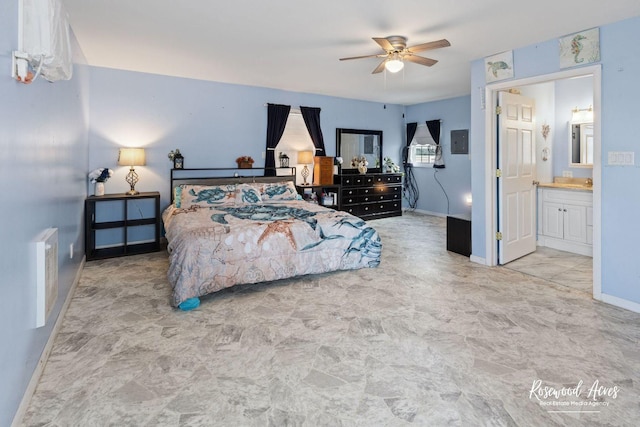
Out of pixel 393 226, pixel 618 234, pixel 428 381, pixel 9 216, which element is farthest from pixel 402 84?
pixel 9 216

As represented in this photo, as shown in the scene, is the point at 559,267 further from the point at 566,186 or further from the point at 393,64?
the point at 393,64

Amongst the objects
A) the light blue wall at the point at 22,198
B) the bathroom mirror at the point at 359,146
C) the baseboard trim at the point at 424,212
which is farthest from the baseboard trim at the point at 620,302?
the bathroom mirror at the point at 359,146

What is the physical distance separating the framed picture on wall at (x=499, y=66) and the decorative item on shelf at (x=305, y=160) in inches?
Result: 133

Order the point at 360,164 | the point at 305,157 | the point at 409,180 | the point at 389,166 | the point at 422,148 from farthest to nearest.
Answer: the point at 409,180
the point at 422,148
the point at 389,166
the point at 360,164
the point at 305,157

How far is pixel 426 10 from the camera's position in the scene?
9.88 ft

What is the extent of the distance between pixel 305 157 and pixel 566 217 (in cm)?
425

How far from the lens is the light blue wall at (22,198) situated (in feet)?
5.15

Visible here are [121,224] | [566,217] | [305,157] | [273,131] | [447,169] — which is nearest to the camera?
[121,224]

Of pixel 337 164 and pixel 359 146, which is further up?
pixel 359 146

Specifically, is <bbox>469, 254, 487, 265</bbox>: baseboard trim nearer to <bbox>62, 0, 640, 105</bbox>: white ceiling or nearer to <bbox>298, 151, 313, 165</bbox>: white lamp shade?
<bbox>62, 0, 640, 105</bbox>: white ceiling

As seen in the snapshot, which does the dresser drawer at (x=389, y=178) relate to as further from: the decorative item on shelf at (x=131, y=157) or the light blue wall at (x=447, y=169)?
the decorative item on shelf at (x=131, y=157)

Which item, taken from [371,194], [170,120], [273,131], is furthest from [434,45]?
[371,194]

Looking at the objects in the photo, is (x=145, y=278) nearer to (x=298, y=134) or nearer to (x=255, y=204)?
(x=255, y=204)

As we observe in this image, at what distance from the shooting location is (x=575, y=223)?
4.81 meters
